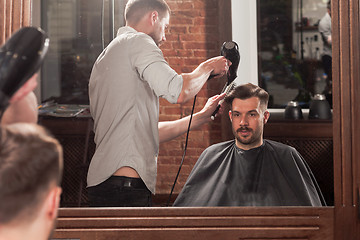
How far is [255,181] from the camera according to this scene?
1661 millimetres

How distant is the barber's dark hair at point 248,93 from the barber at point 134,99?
4cm

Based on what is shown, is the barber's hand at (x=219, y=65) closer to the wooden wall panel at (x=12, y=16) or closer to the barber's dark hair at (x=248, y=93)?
the barber's dark hair at (x=248, y=93)

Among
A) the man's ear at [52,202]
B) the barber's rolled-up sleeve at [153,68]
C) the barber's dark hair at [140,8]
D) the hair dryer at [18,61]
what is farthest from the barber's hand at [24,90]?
the barber's dark hair at [140,8]

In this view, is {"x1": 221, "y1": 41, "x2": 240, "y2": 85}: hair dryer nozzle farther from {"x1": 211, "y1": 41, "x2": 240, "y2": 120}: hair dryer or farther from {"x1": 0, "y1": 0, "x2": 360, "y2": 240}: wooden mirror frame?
{"x1": 0, "y1": 0, "x2": 360, "y2": 240}: wooden mirror frame

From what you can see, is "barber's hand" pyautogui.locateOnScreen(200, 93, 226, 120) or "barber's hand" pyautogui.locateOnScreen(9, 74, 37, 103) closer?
"barber's hand" pyautogui.locateOnScreen(9, 74, 37, 103)

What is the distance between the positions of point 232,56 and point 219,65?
0.19ft

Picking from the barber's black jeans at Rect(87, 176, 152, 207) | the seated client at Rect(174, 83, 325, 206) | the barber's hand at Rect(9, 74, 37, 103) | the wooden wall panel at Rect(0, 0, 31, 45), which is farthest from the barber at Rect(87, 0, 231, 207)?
the barber's hand at Rect(9, 74, 37, 103)

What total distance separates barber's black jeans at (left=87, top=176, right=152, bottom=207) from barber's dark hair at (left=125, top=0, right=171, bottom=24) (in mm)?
Result: 557

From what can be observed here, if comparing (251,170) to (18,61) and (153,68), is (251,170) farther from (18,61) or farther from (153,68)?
(18,61)

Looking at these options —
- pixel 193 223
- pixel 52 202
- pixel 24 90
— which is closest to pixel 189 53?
pixel 193 223

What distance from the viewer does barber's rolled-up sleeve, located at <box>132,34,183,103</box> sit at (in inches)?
59.4

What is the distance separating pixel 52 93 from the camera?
1600 mm

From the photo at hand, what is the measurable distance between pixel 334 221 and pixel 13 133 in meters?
1.23

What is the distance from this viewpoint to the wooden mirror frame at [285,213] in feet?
5.37
